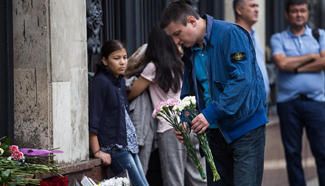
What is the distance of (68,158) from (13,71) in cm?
79

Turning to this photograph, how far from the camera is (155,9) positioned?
6.95 m

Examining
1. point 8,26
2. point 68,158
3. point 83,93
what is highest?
point 8,26

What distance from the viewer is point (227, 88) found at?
446cm

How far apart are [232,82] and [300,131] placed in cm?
313

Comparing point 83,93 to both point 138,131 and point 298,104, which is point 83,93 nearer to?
point 138,131

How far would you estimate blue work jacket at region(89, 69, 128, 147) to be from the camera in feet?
17.8

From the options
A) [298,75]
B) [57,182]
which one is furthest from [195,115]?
[298,75]

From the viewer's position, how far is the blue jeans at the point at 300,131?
7.27 meters

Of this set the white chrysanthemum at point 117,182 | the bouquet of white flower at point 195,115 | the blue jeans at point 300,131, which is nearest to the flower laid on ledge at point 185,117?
the bouquet of white flower at point 195,115

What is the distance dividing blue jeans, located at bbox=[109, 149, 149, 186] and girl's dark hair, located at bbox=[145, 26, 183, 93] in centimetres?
70

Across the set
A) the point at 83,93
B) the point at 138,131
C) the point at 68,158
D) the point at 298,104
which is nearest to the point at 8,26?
the point at 83,93

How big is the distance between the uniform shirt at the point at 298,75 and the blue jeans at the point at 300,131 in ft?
0.34

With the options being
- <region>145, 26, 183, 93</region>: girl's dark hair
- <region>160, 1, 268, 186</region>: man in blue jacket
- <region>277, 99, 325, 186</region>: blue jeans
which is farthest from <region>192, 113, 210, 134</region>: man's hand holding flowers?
<region>277, 99, 325, 186</region>: blue jeans

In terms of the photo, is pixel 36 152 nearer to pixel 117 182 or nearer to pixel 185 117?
pixel 117 182
